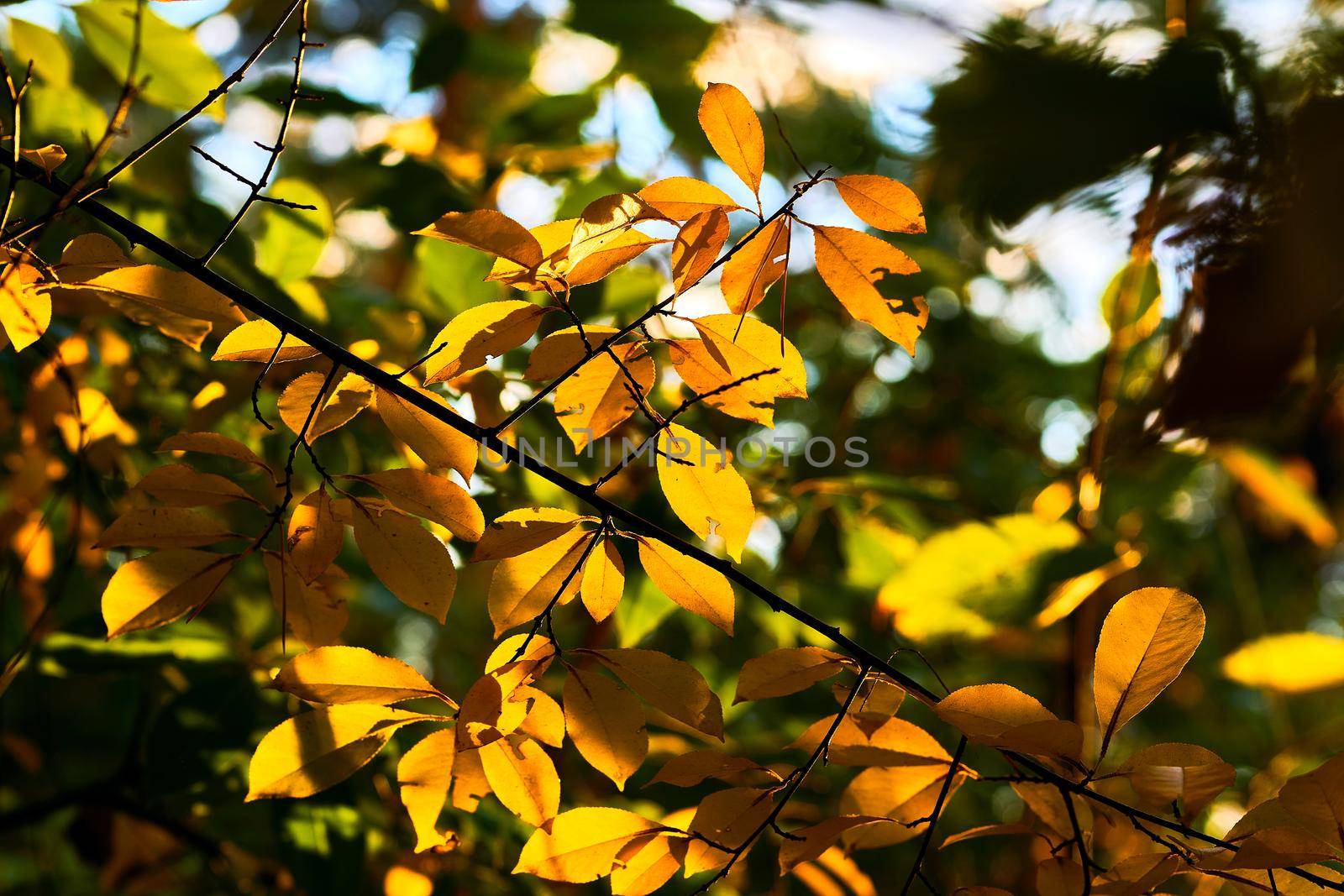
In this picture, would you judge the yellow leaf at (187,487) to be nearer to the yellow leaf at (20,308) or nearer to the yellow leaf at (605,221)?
the yellow leaf at (20,308)

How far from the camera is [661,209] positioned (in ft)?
1.20

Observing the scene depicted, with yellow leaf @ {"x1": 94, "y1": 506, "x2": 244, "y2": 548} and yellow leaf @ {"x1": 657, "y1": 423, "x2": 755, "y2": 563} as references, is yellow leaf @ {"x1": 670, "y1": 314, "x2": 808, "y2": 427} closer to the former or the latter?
yellow leaf @ {"x1": 657, "y1": 423, "x2": 755, "y2": 563}

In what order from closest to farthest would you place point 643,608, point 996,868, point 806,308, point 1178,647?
point 1178,647 < point 643,608 < point 806,308 < point 996,868

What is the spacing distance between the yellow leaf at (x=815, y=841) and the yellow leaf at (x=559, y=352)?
0.69 feet

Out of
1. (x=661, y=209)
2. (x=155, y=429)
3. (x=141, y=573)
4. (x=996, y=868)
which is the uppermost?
(x=661, y=209)

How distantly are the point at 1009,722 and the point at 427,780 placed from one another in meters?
0.23

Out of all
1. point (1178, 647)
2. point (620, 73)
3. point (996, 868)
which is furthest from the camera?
point (996, 868)

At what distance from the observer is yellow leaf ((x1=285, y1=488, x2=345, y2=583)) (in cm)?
37

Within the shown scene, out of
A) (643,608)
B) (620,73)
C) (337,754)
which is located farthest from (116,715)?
(620,73)

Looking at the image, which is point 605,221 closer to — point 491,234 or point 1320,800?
point 491,234

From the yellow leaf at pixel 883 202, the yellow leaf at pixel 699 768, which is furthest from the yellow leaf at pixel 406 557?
the yellow leaf at pixel 883 202

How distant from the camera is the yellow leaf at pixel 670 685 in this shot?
1.20 ft

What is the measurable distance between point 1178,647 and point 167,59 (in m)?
Result: 0.78

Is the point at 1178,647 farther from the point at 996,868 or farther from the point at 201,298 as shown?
the point at 996,868
